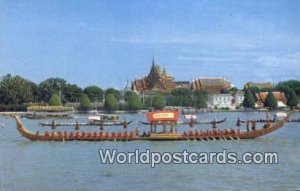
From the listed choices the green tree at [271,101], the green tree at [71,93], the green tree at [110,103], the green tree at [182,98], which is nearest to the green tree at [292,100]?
the green tree at [271,101]

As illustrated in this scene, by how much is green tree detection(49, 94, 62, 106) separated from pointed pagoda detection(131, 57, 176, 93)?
19.2 m

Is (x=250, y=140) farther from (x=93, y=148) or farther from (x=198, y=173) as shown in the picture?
(x=198, y=173)

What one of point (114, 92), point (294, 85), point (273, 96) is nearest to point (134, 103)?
point (114, 92)

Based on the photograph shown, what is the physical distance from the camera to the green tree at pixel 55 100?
3541cm

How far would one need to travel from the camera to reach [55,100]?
3547 cm

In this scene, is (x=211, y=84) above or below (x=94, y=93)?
above

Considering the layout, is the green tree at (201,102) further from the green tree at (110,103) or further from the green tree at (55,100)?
the green tree at (55,100)

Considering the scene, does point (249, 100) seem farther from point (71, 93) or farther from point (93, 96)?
point (71, 93)

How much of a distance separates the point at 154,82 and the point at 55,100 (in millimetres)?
20903

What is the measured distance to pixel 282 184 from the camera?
916 cm

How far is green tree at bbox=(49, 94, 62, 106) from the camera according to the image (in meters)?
35.4

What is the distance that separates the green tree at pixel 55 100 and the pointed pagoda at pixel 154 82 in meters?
19.2

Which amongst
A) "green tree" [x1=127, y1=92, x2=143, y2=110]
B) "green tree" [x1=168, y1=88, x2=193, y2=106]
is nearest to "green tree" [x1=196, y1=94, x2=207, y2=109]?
"green tree" [x1=168, y1=88, x2=193, y2=106]

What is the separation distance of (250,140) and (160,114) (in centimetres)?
278
